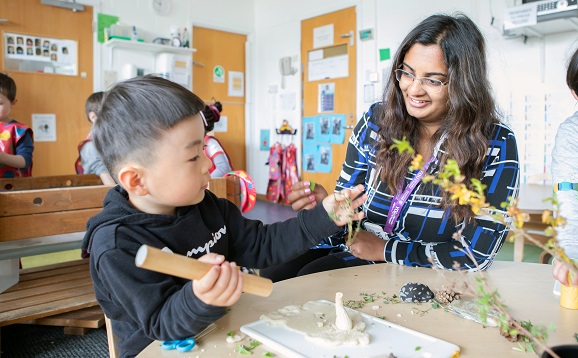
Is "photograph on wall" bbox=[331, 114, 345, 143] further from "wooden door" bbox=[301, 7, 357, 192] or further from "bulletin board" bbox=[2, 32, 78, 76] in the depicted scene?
"bulletin board" bbox=[2, 32, 78, 76]

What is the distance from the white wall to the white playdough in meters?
1.35

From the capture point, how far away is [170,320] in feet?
2.62

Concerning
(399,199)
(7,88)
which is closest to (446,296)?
(399,199)

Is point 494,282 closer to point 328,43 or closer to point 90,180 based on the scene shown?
point 90,180

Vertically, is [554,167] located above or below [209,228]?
above

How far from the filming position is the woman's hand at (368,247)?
1389 millimetres

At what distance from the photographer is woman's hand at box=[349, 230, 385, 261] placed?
1.39 meters

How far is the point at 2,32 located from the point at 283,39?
3.32 metres

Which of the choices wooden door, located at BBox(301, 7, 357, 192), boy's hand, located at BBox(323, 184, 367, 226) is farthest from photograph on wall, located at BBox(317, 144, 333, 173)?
boy's hand, located at BBox(323, 184, 367, 226)

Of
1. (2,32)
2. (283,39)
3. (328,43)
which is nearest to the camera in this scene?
(2,32)

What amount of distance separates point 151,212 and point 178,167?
17 cm

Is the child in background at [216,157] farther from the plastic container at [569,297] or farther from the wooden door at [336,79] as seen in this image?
the wooden door at [336,79]

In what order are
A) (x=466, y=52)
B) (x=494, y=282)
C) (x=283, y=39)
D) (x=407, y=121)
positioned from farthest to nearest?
(x=283, y=39), (x=407, y=121), (x=466, y=52), (x=494, y=282)

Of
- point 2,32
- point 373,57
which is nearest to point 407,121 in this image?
point 373,57
